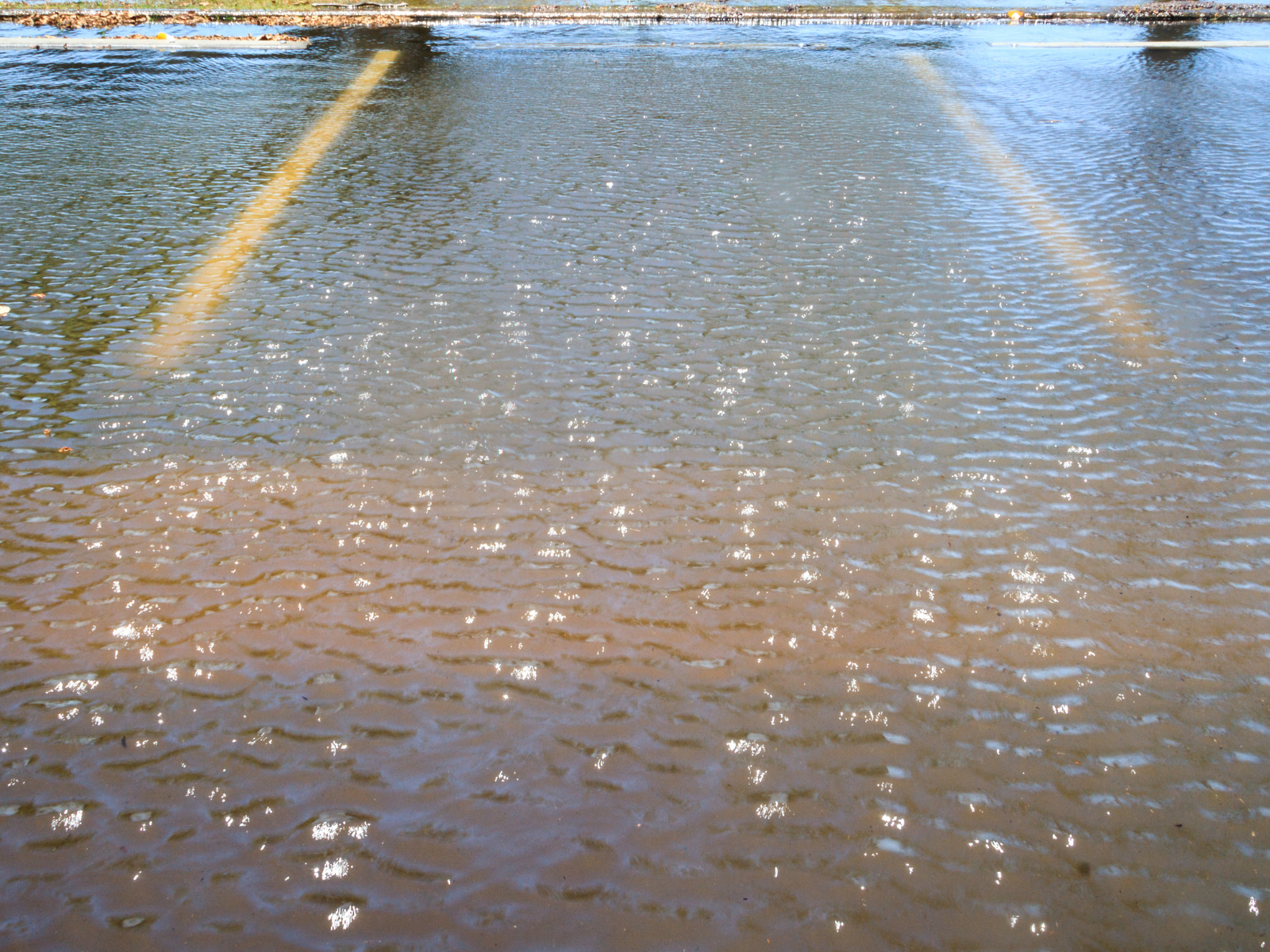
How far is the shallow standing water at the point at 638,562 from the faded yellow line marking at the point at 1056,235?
0.15 feet

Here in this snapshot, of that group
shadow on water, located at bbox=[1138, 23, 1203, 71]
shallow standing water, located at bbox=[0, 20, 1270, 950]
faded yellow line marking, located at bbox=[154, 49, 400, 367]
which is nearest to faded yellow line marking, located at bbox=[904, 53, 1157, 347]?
shallow standing water, located at bbox=[0, 20, 1270, 950]

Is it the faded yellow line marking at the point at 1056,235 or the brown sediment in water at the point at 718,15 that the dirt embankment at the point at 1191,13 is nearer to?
the brown sediment in water at the point at 718,15

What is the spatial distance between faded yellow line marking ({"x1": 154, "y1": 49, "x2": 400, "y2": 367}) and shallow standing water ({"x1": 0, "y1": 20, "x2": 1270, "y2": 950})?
93 mm

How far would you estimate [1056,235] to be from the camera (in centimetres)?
492

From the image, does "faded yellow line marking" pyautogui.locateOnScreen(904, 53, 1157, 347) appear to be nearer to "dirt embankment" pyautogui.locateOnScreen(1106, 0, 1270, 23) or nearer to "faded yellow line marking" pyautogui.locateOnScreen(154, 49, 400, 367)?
"faded yellow line marking" pyautogui.locateOnScreen(154, 49, 400, 367)

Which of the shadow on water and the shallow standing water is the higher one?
the shadow on water

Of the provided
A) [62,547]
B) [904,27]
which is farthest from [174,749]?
[904,27]

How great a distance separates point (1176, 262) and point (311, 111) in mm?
5872

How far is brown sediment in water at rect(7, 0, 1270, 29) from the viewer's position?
9.68 m

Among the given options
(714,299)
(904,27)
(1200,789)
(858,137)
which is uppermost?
(904,27)

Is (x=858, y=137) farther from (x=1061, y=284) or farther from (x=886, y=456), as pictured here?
(x=886, y=456)

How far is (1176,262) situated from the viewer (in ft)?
15.0

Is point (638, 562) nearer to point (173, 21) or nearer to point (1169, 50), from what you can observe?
point (1169, 50)

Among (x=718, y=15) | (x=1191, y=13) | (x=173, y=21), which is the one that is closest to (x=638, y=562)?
(x=718, y=15)
